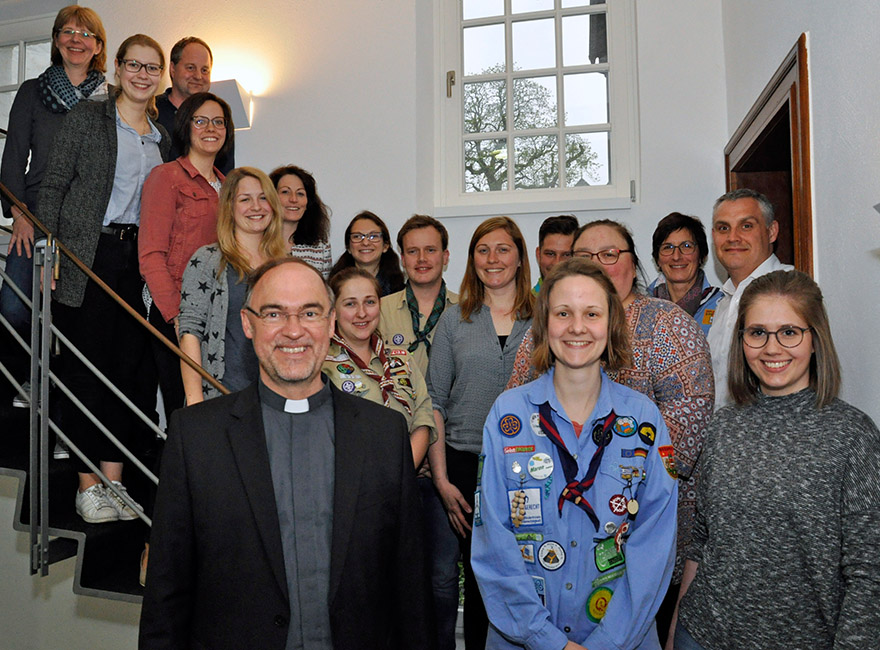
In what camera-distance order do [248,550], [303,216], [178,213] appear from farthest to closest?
[303,216] → [178,213] → [248,550]

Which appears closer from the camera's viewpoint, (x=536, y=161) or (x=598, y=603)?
(x=598, y=603)

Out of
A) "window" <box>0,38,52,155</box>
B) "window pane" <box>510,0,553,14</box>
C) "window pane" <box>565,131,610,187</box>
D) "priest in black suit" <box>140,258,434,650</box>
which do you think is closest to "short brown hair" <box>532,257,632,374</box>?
"priest in black suit" <box>140,258,434,650</box>

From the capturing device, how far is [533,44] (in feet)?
16.3

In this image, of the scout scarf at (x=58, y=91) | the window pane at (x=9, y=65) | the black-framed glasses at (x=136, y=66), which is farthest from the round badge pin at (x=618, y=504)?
the window pane at (x=9, y=65)

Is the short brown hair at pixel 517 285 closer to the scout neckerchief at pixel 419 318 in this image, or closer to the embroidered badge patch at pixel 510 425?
the scout neckerchief at pixel 419 318

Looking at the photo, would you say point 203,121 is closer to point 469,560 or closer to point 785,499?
point 469,560

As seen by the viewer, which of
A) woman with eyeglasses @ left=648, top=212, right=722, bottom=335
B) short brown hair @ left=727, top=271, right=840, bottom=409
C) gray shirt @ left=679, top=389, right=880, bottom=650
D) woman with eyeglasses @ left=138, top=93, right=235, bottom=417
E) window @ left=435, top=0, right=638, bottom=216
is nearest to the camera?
gray shirt @ left=679, top=389, right=880, bottom=650

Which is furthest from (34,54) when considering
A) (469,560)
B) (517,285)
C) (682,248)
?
(469,560)

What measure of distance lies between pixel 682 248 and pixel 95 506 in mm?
2706

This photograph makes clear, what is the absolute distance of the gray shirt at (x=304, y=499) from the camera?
1705mm

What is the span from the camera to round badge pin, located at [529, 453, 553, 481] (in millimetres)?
1897

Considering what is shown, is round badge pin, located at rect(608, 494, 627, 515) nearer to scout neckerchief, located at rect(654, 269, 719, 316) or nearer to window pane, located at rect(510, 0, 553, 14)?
scout neckerchief, located at rect(654, 269, 719, 316)

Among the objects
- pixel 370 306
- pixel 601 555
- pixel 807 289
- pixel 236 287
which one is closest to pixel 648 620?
pixel 601 555

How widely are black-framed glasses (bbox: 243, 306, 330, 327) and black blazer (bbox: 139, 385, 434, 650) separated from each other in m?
0.19
